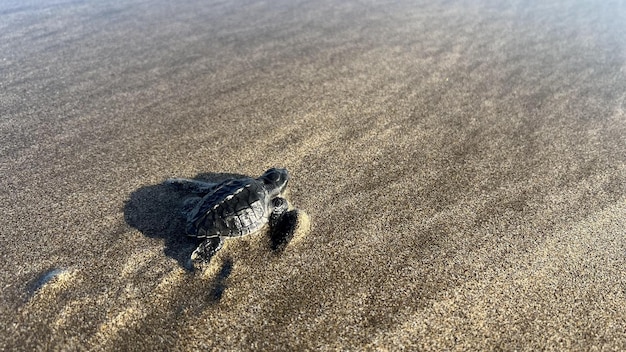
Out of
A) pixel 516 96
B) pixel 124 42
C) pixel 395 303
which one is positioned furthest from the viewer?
pixel 124 42

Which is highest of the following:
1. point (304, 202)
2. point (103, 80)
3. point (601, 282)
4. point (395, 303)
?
point (103, 80)

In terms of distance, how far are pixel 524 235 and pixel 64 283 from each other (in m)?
4.31

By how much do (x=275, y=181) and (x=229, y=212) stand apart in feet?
2.38

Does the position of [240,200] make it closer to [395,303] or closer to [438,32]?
[395,303]

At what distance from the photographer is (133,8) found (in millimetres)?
10820

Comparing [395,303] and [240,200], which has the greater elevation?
[240,200]

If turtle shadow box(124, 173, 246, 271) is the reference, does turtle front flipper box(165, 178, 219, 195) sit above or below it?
above

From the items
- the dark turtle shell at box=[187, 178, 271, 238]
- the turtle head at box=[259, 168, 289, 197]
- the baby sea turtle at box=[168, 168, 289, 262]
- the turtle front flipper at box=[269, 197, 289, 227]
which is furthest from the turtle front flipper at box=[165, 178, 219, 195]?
the turtle front flipper at box=[269, 197, 289, 227]

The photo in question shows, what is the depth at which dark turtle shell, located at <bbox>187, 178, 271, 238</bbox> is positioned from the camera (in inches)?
148

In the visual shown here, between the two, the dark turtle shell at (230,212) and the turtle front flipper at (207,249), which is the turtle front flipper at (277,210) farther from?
the turtle front flipper at (207,249)

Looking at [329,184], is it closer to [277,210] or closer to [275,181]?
[275,181]

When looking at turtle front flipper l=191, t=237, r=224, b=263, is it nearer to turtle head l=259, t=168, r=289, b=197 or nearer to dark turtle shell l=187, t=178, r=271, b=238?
dark turtle shell l=187, t=178, r=271, b=238

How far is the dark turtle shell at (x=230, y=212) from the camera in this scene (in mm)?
3750

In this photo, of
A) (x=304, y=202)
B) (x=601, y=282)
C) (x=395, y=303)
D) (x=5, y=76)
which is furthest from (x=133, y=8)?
(x=601, y=282)
